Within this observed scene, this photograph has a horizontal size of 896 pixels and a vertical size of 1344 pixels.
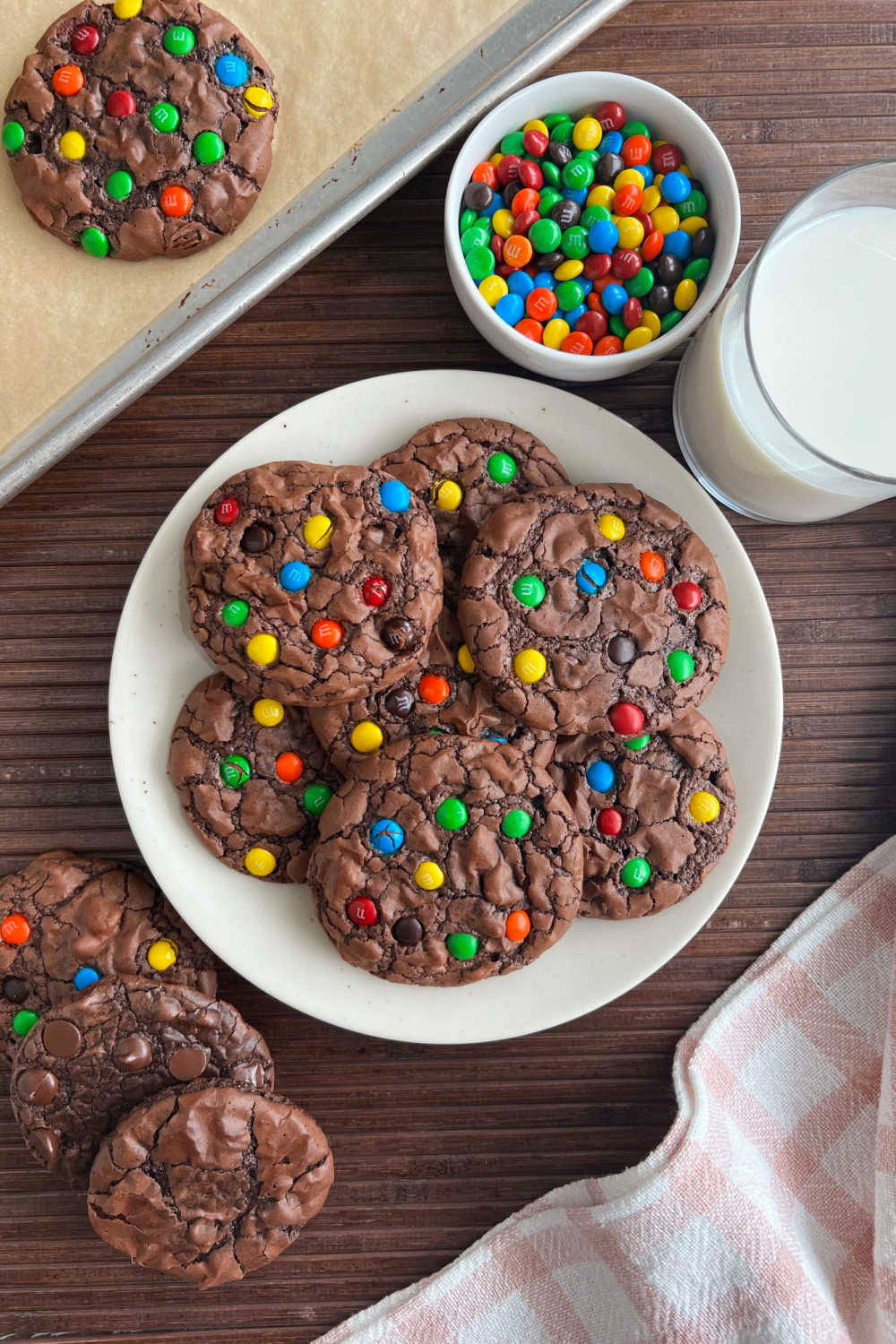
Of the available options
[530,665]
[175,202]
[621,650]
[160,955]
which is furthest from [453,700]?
[175,202]

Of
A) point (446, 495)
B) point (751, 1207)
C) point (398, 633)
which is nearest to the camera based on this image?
point (398, 633)

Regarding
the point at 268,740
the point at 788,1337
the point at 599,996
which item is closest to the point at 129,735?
the point at 268,740

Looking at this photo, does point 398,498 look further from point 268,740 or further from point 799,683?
point 799,683

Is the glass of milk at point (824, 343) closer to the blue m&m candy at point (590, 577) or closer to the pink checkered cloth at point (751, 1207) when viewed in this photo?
the blue m&m candy at point (590, 577)

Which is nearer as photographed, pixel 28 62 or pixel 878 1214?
pixel 28 62

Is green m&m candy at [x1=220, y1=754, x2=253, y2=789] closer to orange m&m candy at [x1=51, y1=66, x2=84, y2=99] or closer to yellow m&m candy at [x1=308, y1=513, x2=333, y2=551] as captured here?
yellow m&m candy at [x1=308, y1=513, x2=333, y2=551]

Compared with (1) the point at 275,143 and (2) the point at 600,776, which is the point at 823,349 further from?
(1) the point at 275,143
